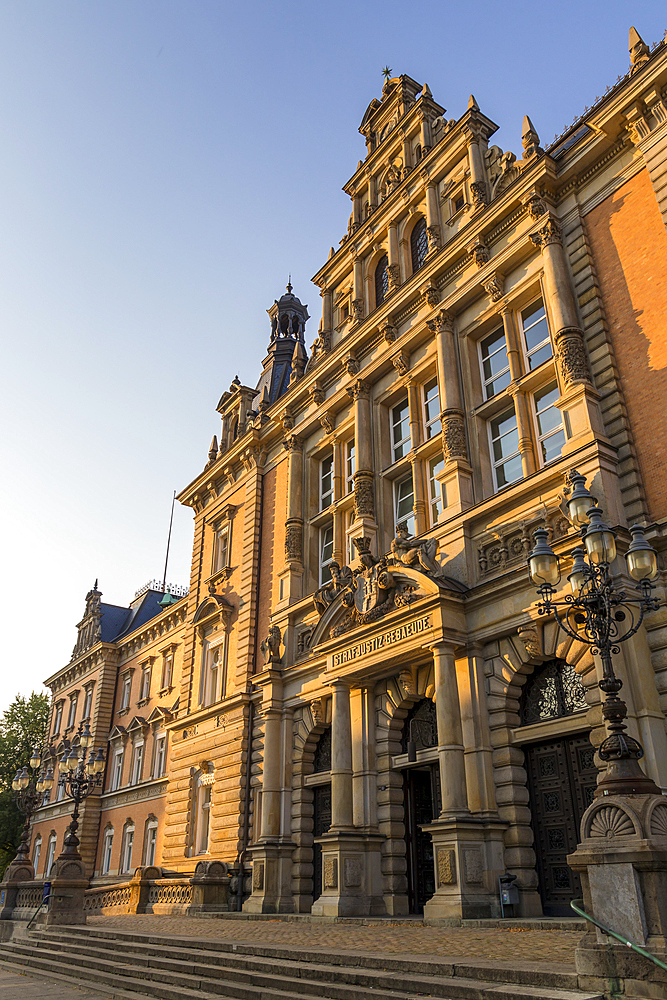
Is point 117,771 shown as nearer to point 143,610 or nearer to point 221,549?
point 143,610

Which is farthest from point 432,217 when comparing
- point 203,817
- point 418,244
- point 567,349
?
point 203,817

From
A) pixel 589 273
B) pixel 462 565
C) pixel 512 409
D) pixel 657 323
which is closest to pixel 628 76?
pixel 589 273

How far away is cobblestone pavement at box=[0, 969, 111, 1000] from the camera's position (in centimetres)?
1114

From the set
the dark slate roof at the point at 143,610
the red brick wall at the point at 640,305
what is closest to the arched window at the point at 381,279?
the red brick wall at the point at 640,305

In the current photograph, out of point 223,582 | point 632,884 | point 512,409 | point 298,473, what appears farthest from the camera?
point 223,582

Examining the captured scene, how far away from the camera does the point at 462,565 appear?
1761 centimetres

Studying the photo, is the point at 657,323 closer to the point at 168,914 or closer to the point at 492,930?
the point at 492,930

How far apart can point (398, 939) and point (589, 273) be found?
14.5 metres

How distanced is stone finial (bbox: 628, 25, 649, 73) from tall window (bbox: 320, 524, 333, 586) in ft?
50.3

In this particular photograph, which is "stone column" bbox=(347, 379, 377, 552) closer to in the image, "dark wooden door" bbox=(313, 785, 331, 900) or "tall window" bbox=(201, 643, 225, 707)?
"dark wooden door" bbox=(313, 785, 331, 900)

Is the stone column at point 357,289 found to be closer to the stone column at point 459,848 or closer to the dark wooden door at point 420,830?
the stone column at point 459,848

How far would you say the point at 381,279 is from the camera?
26703mm

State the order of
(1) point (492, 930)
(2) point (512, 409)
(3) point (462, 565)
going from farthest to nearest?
(2) point (512, 409) < (3) point (462, 565) < (1) point (492, 930)

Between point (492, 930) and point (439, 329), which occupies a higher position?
point (439, 329)
